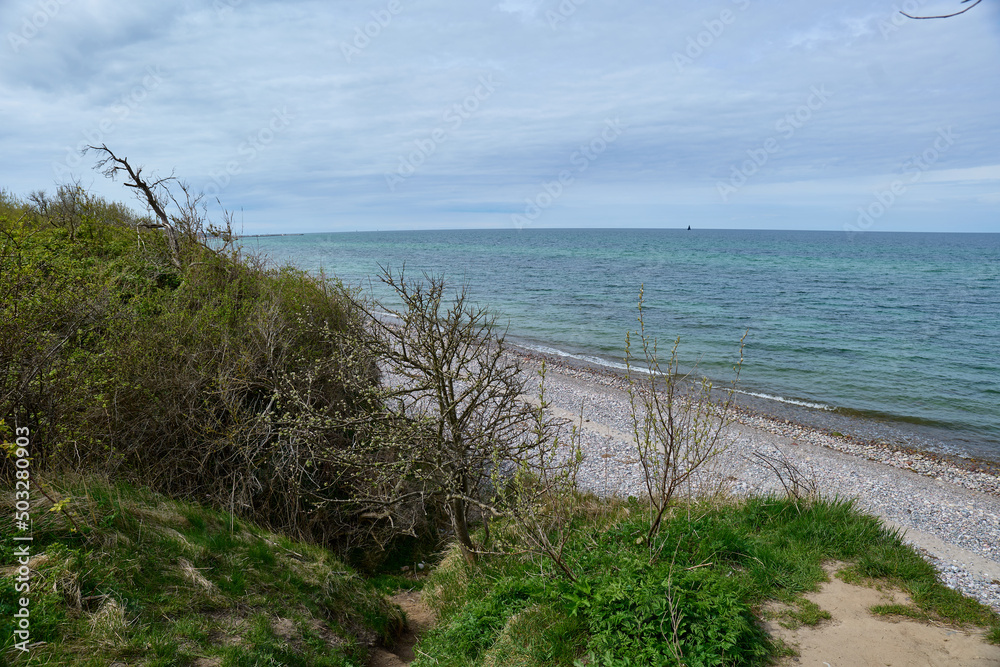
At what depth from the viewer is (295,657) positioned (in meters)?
4.61

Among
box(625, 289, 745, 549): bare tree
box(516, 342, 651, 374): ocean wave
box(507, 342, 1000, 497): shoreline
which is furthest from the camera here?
box(516, 342, 651, 374): ocean wave

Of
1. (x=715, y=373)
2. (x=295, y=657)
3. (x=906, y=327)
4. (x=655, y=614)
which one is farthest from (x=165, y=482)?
(x=906, y=327)

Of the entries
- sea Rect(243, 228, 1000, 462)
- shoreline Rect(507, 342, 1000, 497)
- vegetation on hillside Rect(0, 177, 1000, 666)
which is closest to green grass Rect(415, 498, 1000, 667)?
vegetation on hillside Rect(0, 177, 1000, 666)

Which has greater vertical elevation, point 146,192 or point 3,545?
point 146,192

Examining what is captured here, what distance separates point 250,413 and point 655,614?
588 cm

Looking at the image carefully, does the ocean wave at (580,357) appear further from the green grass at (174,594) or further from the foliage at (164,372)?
the green grass at (174,594)

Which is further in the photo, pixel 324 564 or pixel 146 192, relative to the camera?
pixel 146 192

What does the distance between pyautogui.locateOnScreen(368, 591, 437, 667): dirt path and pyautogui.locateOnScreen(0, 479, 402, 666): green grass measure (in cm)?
18

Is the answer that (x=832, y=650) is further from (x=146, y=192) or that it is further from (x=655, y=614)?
(x=146, y=192)

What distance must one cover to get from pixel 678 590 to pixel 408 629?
3649 mm

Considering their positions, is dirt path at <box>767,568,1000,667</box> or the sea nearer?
dirt path at <box>767,568,1000,667</box>

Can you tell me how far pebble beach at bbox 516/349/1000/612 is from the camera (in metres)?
9.10

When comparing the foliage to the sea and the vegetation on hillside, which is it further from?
the sea

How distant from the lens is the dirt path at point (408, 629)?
5621 millimetres
